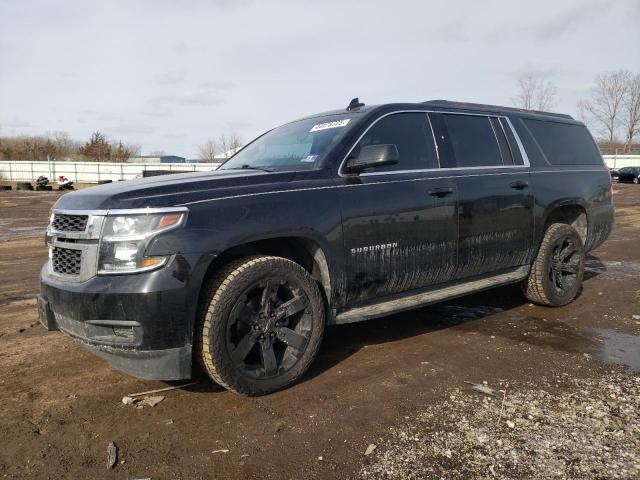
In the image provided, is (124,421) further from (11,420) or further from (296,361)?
(296,361)

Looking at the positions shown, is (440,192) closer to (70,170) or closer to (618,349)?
(618,349)

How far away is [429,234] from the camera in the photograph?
395 centimetres

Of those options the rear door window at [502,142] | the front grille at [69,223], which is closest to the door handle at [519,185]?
the rear door window at [502,142]

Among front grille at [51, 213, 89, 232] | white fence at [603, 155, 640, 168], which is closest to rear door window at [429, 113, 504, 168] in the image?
front grille at [51, 213, 89, 232]

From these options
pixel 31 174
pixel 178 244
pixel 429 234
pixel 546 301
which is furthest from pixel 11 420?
pixel 31 174

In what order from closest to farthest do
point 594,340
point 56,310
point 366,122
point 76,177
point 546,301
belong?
point 56,310 < point 366,122 < point 594,340 < point 546,301 < point 76,177

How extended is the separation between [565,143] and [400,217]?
2.91 metres

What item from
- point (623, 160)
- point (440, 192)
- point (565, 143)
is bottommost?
point (440, 192)

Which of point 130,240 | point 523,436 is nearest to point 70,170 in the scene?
point 130,240

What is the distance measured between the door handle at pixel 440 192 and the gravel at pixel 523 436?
5.01 feet

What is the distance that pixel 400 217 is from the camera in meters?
3.77

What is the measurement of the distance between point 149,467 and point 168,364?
570 millimetres

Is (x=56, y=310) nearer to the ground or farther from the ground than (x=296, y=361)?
farther from the ground

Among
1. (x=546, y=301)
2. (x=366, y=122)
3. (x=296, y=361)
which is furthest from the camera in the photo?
(x=546, y=301)
